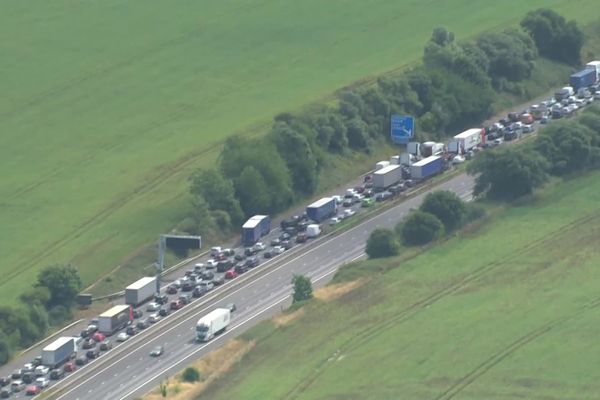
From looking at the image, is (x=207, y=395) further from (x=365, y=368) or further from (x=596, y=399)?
(x=596, y=399)

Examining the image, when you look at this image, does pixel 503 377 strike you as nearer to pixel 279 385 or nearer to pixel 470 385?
pixel 470 385

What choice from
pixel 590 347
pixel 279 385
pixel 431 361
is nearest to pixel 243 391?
pixel 279 385

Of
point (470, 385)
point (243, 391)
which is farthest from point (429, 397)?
point (243, 391)

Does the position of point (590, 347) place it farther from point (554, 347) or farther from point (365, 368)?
point (365, 368)

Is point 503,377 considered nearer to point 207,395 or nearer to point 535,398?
point 535,398

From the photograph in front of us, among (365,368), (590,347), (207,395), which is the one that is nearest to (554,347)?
(590,347)

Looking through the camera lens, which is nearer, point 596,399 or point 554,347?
point 596,399
